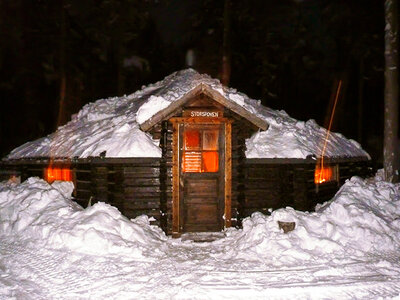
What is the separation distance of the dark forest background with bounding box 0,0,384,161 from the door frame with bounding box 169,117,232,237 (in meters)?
12.2

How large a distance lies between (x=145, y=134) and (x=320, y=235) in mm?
5827

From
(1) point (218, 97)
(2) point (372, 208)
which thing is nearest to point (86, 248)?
(1) point (218, 97)

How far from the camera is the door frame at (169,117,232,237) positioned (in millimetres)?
11258

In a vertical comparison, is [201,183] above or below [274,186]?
above

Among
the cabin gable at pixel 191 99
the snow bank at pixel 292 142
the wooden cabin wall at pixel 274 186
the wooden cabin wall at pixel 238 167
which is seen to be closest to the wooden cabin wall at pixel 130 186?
the cabin gable at pixel 191 99

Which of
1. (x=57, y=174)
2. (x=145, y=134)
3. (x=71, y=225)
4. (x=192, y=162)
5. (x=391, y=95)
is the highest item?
(x=391, y=95)

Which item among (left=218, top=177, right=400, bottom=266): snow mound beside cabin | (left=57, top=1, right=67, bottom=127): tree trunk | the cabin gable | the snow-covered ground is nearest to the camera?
the snow-covered ground

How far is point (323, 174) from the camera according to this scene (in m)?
14.4

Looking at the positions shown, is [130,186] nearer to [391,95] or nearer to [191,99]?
[191,99]

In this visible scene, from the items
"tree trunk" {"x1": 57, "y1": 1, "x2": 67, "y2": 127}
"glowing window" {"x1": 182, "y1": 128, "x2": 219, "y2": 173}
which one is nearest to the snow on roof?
"glowing window" {"x1": 182, "y1": 128, "x2": 219, "y2": 173}

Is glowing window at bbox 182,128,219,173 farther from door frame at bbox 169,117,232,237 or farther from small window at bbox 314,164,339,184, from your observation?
small window at bbox 314,164,339,184

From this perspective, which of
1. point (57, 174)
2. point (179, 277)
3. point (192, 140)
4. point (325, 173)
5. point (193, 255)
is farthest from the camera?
point (325, 173)

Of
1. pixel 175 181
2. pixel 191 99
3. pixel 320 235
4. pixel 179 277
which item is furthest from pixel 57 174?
pixel 320 235

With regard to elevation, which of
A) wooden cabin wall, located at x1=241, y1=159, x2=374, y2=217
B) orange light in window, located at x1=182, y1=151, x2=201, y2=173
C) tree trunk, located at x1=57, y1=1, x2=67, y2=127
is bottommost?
wooden cabin wall, located at x1=241, y1=159, x2=374, y2=217
